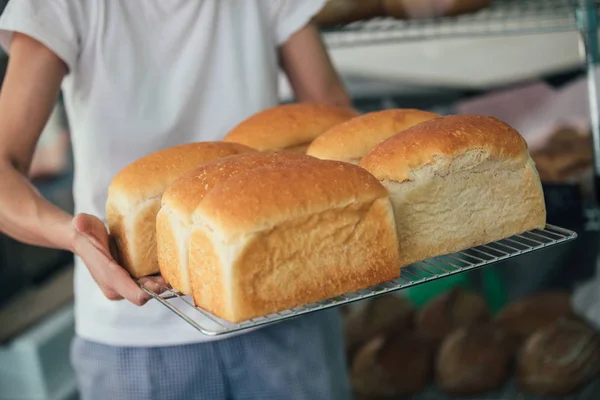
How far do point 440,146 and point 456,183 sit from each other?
69 millimetres

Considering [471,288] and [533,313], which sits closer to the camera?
[533,313]

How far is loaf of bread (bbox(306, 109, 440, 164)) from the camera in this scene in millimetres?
1075

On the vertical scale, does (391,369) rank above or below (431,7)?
below

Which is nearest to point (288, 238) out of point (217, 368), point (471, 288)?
point (217, 368)

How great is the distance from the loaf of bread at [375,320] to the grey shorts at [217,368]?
756 mm

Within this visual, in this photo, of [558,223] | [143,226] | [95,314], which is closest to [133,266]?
[143,226]

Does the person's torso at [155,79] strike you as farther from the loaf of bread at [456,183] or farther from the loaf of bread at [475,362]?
the loaf of bread at [475,362]

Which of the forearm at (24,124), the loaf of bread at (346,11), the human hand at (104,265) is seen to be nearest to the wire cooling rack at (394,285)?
the human hand at (104,265)

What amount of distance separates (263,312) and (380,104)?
1603mm

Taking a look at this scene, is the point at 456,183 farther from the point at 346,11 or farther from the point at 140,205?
the point at 346,11

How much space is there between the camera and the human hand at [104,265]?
0.95 m

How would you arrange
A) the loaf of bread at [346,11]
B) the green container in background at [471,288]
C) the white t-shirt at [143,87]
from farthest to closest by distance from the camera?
the green container in background at [471,288], the loaf of bread at [346,11], the white t-shirt at [143,87]

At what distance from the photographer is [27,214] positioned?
3.63 ft

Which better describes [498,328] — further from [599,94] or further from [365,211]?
[365,211]
